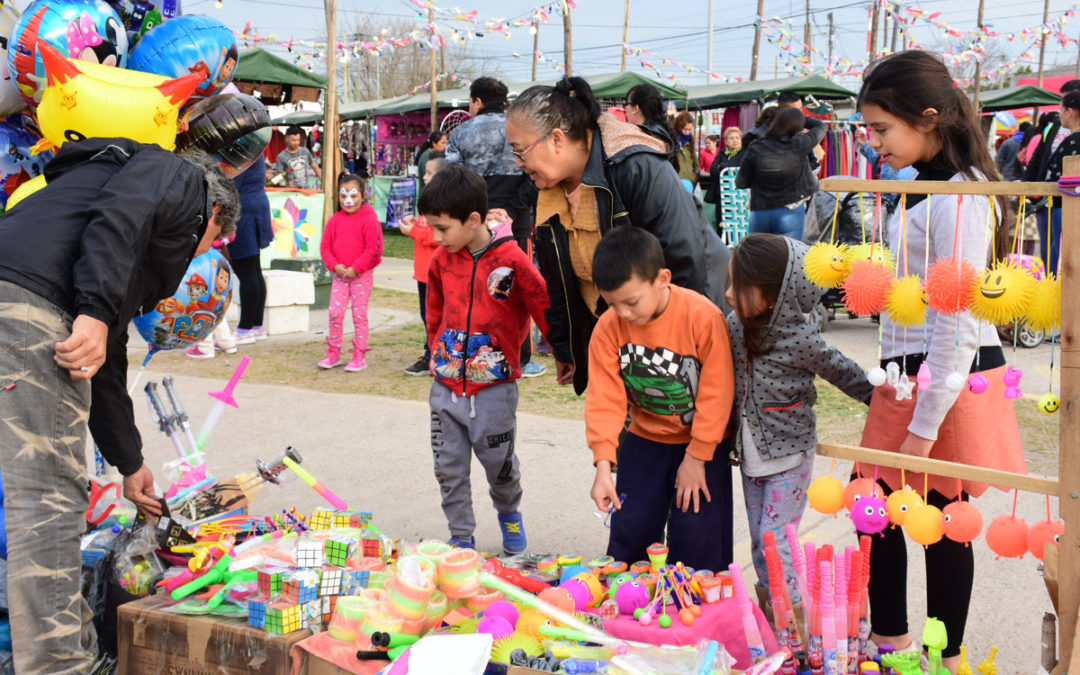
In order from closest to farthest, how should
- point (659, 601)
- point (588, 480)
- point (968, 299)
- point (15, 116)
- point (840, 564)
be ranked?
point (968, 299), point (840, 564), point (659, 601), point (15, 116), point (588, 480)

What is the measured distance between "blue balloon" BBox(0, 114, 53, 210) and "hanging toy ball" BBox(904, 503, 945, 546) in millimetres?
3194

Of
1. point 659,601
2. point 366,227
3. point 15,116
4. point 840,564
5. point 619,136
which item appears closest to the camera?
point 840,564

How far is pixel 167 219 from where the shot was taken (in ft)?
8.71

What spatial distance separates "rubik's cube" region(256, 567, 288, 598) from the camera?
2.69 metres

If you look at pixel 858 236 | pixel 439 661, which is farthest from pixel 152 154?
pixel 858 236

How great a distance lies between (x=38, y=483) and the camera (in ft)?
8.30

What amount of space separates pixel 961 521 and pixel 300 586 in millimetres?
1751

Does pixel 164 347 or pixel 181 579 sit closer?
pixel 181 579

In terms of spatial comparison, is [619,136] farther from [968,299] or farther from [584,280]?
[968,299]

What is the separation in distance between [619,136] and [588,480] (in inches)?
86.4

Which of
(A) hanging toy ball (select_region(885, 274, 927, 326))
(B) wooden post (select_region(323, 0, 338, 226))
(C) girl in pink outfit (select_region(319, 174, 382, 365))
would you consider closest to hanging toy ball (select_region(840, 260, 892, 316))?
(A) hanging toy ball (select_region(885, 274, 927, 326))

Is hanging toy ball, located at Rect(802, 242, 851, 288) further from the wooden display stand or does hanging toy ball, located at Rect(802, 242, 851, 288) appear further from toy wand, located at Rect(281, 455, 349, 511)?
toy wand, located at Rect(281, 455, 349, 511)

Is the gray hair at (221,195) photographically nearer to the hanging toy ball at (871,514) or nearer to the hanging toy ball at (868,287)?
the hanging toy ball at (868,287)

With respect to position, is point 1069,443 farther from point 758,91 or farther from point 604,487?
point 758,91
